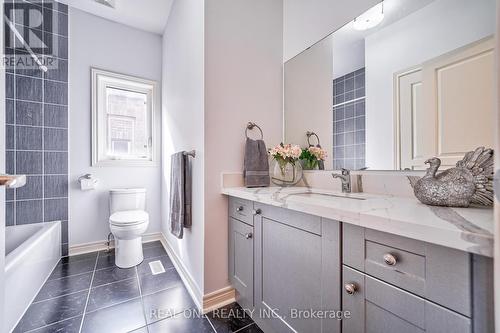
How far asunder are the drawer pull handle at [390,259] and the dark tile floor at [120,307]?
3.36ft

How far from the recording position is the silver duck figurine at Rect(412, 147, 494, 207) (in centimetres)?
71

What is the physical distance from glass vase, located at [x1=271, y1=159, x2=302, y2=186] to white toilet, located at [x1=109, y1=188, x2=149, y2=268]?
4.53ft

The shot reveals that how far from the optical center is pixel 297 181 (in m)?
1.57

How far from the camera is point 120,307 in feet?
4.67

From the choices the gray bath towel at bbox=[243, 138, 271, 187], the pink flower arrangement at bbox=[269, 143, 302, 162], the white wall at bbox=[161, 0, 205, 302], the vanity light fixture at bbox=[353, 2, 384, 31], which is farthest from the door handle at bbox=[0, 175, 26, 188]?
the vanity light fixture at bbox=[353, 2, 384, 31]

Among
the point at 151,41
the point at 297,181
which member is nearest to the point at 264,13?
the point at 297,181

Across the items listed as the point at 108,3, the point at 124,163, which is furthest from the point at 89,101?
the point at 108,3

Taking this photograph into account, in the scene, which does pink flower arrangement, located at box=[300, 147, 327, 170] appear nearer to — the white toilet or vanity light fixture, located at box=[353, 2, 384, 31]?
vanity light fixture, located at box=[353, 2, 384, 31]

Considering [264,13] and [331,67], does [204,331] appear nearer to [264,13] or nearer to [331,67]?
[331,67]

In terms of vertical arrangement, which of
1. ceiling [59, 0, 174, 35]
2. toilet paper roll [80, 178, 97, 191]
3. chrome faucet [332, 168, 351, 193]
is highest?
ceiling [59, 0, 174, 35]

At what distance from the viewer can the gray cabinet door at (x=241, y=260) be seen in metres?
1.26

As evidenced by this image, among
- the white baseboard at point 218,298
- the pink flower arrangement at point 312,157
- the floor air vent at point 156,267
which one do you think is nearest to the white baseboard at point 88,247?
the floor air vent at point 156,267

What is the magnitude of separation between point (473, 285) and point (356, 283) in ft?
1.00

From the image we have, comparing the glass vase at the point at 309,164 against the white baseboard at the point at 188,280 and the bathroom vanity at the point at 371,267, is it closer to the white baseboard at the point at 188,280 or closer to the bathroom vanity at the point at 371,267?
the bathroom vanity at the point at 371,267
